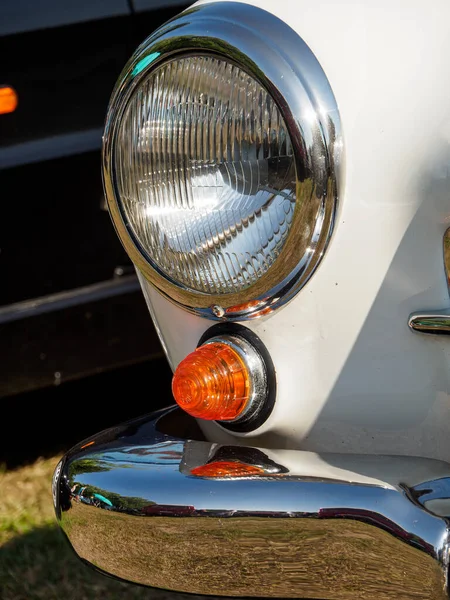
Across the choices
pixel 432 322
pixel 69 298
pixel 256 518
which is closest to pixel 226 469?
pixel 256 518

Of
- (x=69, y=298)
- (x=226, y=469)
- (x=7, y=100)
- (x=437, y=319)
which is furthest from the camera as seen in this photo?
(x=69, y=298)

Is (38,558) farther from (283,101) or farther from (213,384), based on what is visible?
(283,101)

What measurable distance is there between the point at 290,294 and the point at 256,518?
302 mm

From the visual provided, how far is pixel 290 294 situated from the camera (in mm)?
1202

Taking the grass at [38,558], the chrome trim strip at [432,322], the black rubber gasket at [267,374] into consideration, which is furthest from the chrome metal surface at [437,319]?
the grass at [38,558]

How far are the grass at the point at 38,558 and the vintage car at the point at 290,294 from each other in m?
0.69

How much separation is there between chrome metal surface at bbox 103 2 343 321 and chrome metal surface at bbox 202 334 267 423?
42 mm

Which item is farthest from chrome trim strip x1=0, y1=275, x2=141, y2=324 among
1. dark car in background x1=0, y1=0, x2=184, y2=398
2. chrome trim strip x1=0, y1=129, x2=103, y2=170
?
chrome trim strip x1=0, y1=129, x2=103, y2=170

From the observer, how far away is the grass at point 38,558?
2.00m

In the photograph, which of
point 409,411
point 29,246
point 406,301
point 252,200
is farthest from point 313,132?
point 29,246

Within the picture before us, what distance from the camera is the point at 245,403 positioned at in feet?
4.22

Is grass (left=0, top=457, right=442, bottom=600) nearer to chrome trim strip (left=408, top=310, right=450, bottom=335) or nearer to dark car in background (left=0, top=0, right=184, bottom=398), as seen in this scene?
chrome trim strip (left=408, top=310, right=450, bottom=335)

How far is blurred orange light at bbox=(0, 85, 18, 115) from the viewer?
205 centimetres

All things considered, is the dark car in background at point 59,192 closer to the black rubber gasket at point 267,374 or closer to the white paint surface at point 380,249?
the black rubber gasket at point 267,374
